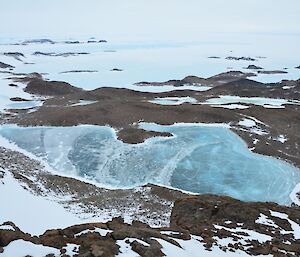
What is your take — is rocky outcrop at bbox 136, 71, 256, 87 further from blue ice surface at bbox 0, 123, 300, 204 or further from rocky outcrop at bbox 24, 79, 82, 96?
blue ice surface at bbox 0, 123, 300, 204

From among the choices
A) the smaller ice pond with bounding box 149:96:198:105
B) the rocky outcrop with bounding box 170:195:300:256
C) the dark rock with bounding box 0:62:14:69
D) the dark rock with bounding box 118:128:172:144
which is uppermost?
the rocky outcrop with bounding box 170:195:300:256

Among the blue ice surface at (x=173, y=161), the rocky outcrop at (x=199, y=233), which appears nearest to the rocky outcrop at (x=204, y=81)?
the blue ice surface at (x=173, y=161)

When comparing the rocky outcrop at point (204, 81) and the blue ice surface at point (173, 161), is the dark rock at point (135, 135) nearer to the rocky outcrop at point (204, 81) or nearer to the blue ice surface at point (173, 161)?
the blue ice surface at point (173, 161)

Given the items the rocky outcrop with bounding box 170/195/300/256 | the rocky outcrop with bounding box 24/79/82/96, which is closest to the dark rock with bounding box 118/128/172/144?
the rocky outcrop with bounding box 170/195/300/256

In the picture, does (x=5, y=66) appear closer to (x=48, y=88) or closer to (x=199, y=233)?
(x=48, y=88)

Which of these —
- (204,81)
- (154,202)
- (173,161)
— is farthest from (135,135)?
(204,81)

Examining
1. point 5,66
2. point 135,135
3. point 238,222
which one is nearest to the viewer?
point 238,222

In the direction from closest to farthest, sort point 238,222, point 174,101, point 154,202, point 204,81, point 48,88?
1. point 238,222
2. point 154,202
3. point 174,101
4. point 48,88
5. point 204,81

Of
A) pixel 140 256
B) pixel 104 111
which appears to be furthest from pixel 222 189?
pixel 104 111
